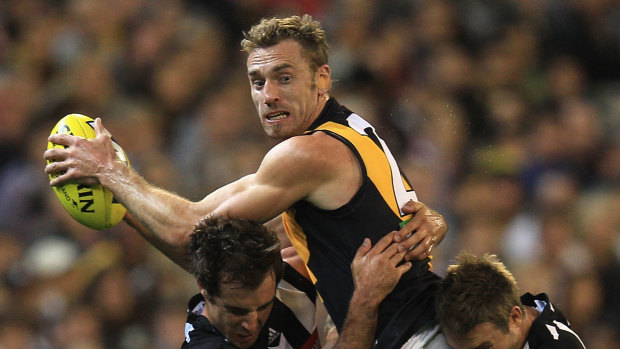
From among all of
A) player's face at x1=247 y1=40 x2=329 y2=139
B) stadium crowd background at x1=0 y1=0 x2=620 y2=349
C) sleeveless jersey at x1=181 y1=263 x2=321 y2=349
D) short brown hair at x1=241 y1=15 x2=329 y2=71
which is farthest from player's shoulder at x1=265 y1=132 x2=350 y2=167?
stadium crowd background at x1=0 y1=0 x2=620 y2=349

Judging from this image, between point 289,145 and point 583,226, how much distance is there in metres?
3.77

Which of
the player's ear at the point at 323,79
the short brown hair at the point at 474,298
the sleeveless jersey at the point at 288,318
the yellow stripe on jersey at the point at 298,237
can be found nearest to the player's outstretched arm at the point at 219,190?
the yellow stripe on jersey at the point at 298,237

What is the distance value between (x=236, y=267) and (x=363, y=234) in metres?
0.53

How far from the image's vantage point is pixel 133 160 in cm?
759

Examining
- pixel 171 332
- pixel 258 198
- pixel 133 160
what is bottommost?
pixel 171 332

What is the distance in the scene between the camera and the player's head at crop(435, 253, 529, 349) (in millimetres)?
3797

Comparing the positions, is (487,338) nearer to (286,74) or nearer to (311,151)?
(311,151)

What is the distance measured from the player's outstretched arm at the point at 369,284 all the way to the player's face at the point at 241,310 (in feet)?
1.10

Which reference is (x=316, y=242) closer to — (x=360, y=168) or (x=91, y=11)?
(x=360, y=168)

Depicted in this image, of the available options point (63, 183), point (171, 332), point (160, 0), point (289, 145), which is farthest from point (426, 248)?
point (160, 0)

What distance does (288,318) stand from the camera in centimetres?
446

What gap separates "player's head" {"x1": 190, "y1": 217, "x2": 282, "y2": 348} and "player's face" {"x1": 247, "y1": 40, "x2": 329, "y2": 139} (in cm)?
50

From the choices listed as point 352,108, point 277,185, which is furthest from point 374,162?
point 352,108

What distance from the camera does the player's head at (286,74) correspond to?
4.17 metres
